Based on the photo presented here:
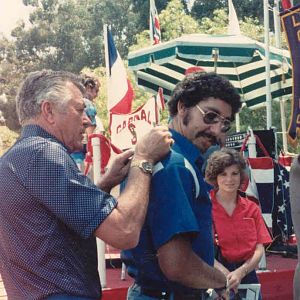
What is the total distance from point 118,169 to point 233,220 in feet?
5.21

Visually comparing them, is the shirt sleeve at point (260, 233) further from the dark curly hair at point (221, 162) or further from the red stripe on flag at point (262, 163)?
the red stripe on flag at point (262, 163)

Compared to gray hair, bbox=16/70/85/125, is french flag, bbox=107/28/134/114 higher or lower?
lower

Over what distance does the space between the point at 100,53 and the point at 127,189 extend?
48.7m

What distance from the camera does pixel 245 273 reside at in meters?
4.10

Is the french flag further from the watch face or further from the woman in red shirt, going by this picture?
the watch face

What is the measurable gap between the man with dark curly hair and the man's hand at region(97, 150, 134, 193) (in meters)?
0.24

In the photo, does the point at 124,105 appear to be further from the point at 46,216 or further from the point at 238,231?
the point at 46,216

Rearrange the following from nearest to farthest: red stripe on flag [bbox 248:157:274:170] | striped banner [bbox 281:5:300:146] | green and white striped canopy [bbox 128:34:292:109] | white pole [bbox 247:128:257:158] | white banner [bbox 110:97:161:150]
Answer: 1. white pole [bbox 247:128:257:158]
2. red stripe on flag [bbox 248:157:274:170]
3. white banner [bbox 110:97:161:150]
4. striped banner [bbox 281:5:300:146]
5. green and white striped canopy [bbox 128:34:292:109]

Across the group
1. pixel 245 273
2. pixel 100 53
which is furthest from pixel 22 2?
pixel 245 273

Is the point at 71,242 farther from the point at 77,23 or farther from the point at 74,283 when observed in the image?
the point at 77,23

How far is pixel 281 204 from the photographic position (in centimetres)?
700

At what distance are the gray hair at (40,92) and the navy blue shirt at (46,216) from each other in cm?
19

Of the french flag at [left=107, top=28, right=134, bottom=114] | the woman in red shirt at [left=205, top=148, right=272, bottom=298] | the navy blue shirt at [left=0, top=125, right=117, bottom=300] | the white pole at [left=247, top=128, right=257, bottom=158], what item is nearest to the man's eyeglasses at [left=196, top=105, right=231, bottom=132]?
the navy blue shirt at [left=0, top=125, right=117, bottom=300]

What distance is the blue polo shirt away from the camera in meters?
2.51
